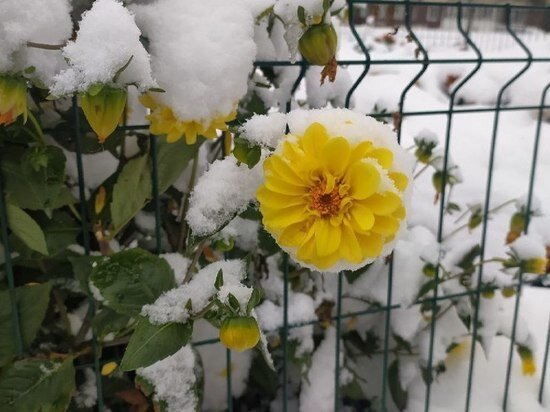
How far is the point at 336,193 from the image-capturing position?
29.4 inches

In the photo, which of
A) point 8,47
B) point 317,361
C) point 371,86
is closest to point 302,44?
point 8,47

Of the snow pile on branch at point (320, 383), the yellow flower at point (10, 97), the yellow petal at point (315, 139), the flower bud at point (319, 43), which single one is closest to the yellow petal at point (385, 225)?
the yellow petal at point (315, 139)

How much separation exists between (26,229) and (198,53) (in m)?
0.38

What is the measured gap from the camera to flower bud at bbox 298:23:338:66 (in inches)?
37.6

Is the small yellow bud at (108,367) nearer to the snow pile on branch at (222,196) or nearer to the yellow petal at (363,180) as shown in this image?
the snow pile on branch at (222,196)

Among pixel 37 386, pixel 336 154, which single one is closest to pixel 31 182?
pixel 37 386

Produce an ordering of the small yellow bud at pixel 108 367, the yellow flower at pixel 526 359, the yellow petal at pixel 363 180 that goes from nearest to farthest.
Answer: the yellow petal at pixel 363 180 < the small yellow bud at pixel 108 367 < the yellow flower at pixel 526 359

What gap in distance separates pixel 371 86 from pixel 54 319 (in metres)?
2.99

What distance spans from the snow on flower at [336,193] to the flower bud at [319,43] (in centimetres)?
22

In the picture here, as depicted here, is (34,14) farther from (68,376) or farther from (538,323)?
(538,323)

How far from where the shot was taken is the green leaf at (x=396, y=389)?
62.9 inches

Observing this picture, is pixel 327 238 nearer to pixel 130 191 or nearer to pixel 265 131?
pixel 265 131

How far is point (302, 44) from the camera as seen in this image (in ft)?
3.20

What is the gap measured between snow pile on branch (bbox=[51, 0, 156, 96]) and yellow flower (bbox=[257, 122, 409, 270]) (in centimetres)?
22
